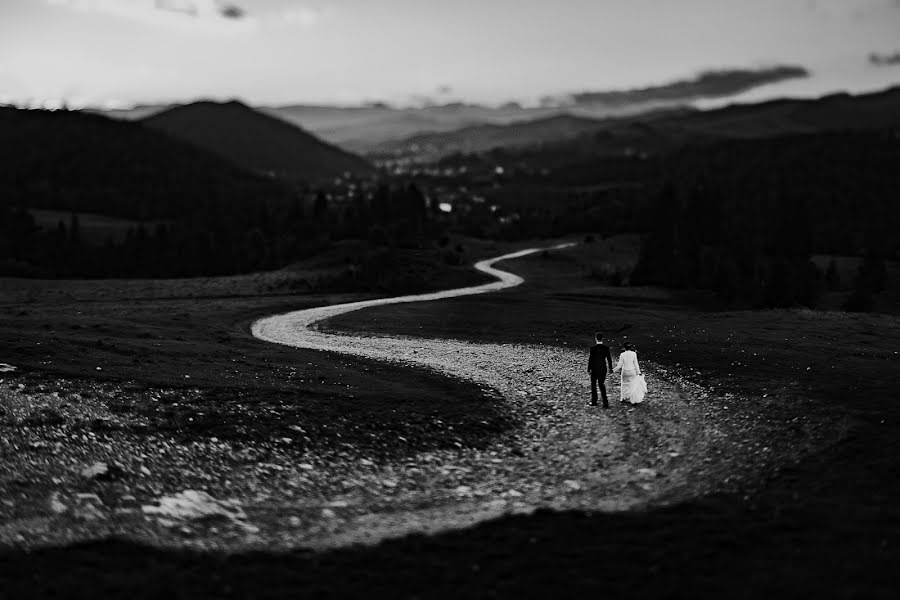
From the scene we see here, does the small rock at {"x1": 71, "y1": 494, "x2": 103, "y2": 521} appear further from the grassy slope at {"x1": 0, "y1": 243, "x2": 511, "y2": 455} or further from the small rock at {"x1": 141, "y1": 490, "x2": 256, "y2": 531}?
the grassy slope at {"x1": 0, "y1": 243, "x2": 511, "y2": 455}

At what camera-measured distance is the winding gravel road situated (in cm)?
1792

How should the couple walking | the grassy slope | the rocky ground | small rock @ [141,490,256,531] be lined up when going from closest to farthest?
the rocky ground < small rock @ [141,490,256,531] < the grassy slope < the couple walking

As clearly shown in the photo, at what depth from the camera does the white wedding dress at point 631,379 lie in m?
30.8

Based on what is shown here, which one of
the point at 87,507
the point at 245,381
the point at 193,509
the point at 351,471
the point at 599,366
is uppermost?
the point at 599,366

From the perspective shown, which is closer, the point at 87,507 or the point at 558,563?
the point at 558,563

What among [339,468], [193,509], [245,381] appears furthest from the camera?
[245,381]

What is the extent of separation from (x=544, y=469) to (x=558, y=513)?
15.9 feet

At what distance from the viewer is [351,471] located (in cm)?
2172

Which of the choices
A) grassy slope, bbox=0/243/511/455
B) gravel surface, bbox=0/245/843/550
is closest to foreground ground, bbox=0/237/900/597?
grassy slope, bbox=0/243/511/455

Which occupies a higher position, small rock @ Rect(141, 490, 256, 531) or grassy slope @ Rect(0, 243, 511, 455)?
grassy slope @ Rect(0, 243, 511, 455)

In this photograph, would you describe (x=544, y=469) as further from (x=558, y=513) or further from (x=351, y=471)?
(x=351, y=471)

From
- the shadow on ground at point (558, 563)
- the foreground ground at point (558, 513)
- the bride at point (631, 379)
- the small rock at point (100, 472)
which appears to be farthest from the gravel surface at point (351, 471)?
the shadow on ground at point (558, 563)

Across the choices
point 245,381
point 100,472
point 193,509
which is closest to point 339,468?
point 193,509

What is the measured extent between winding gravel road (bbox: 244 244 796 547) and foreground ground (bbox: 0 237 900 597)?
0.90 m
